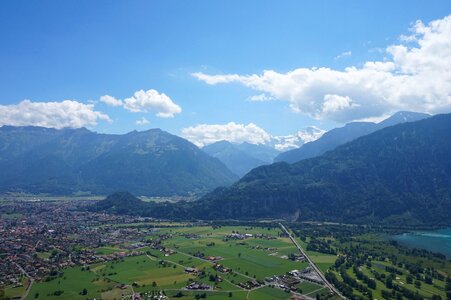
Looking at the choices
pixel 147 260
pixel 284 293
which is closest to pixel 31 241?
pixel 147 260

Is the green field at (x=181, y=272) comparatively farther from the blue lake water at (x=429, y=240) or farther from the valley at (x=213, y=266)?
the blue lake water at (x=429, y=240)

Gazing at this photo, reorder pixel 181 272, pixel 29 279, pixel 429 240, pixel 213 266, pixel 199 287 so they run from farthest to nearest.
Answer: pixel 429 240 → pixel 213 266 → pixel 181 272 → pixel 29 279 → pixel 199 287

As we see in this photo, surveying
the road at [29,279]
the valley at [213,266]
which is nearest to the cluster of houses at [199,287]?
the valley at [213,266]

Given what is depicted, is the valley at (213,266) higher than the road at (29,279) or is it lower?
higher

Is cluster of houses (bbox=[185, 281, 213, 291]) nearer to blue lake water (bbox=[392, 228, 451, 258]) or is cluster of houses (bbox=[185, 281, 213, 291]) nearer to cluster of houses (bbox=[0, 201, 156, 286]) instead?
cluster of houses (bbox=[0, 201, 156, 286])

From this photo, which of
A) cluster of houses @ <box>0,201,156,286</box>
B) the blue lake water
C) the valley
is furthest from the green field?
the blue lake water

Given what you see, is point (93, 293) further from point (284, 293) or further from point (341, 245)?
point (341, 245)

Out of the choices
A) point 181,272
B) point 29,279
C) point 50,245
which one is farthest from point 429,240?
point 29,279

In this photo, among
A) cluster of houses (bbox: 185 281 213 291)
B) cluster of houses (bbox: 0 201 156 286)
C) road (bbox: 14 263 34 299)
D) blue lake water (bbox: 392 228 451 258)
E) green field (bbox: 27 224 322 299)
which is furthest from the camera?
blue lake water (bbox: 392 228 451 258)

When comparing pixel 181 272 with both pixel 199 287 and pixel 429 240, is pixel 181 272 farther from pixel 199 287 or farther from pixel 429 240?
pixel 429 240

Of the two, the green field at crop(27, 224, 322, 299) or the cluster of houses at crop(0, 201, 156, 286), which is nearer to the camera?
the green field at crop(27, 224, 322, 299)
